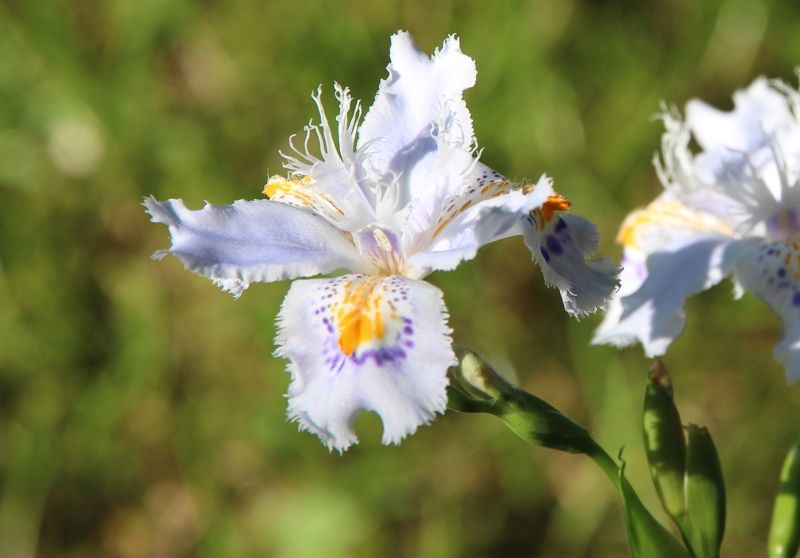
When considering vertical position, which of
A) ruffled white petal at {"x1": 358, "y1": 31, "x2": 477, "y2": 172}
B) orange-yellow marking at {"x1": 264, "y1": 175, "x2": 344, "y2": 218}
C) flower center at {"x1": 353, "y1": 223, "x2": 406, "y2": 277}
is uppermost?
ruffled white petal at {"x1": 358, "y1": 31, "x2": 477, "y2": 172}

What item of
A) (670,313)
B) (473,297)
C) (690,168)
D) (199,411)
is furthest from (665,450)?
(199,411)

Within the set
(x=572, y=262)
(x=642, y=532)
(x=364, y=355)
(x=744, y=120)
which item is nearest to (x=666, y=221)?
(x=744, y=120)

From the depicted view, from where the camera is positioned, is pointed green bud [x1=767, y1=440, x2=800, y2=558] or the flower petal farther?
the flower petal

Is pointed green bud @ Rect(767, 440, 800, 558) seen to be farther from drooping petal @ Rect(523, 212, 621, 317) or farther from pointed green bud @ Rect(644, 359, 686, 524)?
drooping petal @ Rect(523, 212, 621, 317)

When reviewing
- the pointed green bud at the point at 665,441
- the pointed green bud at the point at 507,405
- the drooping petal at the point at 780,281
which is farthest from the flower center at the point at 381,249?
the drooping petal at the point at 780,281

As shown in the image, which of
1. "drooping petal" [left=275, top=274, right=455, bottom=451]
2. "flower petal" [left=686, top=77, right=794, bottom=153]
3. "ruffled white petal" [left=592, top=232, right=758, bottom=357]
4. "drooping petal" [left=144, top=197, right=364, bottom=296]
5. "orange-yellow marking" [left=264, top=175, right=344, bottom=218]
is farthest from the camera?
"flower petal" [left=686, top=77, right=794, bottom=153]

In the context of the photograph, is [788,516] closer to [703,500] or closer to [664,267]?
[703,500]

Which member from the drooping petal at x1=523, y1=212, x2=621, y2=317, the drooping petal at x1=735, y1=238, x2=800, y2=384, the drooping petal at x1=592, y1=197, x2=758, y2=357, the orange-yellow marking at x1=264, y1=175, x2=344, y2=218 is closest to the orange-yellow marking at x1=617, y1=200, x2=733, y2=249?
the drooping petal at x1=592, y1=197, x2=758, y2=357
